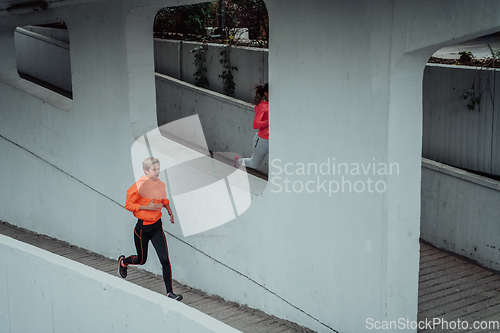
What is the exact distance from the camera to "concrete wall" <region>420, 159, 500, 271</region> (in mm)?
7059

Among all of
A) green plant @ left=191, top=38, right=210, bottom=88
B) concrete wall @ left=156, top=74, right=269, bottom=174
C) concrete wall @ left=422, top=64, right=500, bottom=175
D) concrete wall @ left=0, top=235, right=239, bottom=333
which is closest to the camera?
concrete wall @ left=0, top=235, right=239, bottom=333

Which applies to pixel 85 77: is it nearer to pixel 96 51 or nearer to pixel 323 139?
pixel 96 51

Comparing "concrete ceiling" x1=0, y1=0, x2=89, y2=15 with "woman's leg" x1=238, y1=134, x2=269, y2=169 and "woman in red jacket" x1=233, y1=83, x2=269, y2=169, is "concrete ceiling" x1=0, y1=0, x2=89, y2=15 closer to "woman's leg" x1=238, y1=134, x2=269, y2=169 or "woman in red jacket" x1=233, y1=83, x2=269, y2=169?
"woman in red jacket" x1=233, y1=83, x2=269, y2=169

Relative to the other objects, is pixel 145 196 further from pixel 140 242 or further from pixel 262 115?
pixel 262 115

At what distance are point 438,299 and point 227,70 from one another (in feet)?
25.2

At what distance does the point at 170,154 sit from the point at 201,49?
237 inches

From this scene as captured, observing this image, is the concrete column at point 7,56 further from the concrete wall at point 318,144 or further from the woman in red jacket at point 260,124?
the woman in red jacket at point 260,124

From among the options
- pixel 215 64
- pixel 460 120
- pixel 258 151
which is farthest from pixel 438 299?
pixel 215 64

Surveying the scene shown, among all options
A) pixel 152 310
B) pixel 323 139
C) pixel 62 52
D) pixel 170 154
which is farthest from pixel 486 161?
pixel 62 52

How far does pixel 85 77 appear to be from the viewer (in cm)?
898

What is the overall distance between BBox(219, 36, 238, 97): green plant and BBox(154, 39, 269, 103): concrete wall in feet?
0.29

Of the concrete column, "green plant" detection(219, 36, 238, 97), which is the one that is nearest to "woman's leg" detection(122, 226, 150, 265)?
the concrete column

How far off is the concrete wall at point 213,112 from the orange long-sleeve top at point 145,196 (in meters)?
4.30

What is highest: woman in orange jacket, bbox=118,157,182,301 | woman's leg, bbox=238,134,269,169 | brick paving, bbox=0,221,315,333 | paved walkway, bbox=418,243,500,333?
woman's leg, bbox=238,134,269,169
